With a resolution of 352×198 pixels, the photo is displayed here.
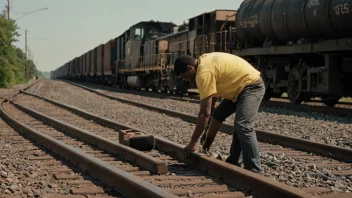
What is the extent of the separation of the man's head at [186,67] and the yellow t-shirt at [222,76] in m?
0.08

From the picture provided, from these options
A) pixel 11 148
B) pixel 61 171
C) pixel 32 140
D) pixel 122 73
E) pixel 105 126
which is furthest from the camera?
pixel 122 73

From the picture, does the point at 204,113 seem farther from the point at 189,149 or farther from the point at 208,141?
the point at 208,141

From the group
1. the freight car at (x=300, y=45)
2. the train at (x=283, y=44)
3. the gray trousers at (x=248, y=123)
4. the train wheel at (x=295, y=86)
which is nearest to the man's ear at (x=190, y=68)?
the gray trousers at (x=248, y=123)

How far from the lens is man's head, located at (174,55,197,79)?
4734 mm

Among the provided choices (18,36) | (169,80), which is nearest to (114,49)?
(18,36)

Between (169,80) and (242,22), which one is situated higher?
(242,22)

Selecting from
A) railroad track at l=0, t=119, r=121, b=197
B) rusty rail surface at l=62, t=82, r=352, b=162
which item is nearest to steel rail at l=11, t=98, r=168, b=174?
railroad track at l=0, t=119, r=121, b=197

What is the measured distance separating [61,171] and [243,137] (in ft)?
6.55

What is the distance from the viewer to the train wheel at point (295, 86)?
13.8 m

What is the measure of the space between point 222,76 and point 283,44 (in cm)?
1022

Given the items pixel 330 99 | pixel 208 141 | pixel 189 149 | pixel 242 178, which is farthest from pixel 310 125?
pixel 242 178

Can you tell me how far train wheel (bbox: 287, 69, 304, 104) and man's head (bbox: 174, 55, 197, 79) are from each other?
9553 mm

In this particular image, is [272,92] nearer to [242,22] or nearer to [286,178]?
[242,22]

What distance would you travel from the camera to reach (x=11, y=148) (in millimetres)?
6809
